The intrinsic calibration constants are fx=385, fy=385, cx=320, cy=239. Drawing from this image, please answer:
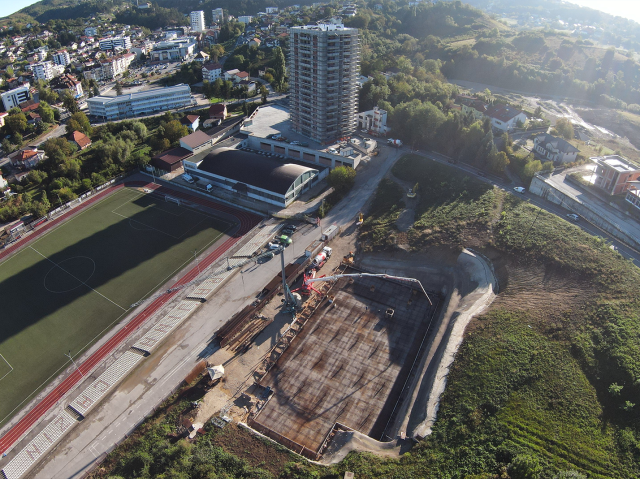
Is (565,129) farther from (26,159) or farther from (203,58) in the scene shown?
(203,58)

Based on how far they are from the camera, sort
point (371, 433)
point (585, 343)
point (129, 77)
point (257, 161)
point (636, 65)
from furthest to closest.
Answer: point (129, 77) < point (636, 65) < point (257, 161) < point (585, 343) < point (371, 433)

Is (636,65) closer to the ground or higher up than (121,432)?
higher up

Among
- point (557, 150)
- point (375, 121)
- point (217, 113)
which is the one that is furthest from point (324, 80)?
point (557, 150)

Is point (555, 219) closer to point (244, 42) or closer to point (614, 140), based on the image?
point (614, 140)

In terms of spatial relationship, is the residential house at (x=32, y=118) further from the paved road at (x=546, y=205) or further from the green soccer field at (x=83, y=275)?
the paved road at (x=546, y=205)

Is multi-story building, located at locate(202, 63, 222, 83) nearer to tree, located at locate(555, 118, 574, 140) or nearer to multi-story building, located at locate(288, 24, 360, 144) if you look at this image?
multi-story building, located at locate(288, 24, 360, 144)

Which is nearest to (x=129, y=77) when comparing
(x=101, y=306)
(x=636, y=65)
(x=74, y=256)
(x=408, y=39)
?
(x=408, y=39)

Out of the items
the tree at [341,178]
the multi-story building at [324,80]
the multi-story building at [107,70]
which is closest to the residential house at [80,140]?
the multi-story building at [324,80]
